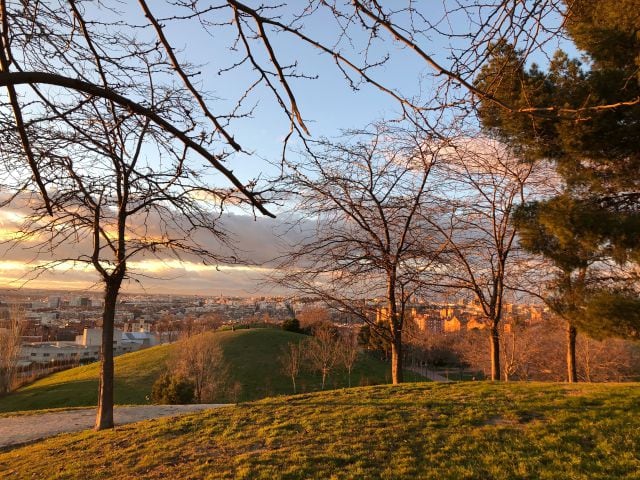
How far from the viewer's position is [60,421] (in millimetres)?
12445

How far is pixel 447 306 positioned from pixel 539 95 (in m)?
6.26

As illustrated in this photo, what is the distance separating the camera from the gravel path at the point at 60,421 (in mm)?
10688

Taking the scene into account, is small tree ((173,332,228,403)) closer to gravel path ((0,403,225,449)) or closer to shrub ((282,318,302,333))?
gravel path ((0,403,225,449))

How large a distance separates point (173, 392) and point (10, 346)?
1955 cm

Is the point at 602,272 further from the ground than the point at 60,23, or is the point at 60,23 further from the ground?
the point at 60,23

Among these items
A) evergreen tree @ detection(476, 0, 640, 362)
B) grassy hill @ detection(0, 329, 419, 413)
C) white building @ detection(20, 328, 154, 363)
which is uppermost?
evergreen tree @ detection(476, 0, 640, 362)

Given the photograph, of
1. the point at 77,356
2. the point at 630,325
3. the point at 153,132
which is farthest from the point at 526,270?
the point at 77,356

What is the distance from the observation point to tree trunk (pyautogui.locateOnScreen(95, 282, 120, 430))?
983cm

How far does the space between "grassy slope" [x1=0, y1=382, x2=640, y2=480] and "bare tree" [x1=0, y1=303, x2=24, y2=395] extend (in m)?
26.2

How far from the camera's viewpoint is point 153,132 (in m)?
3.56

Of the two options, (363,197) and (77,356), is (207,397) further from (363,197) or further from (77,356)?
(77,356)

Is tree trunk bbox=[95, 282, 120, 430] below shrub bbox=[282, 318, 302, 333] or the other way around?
the other way around

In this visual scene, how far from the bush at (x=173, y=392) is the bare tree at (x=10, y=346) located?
17.9 m

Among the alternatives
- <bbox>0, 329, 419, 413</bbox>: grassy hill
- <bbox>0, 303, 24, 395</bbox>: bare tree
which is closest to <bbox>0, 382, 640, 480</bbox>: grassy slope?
<bbox>0, 329, 419, 413</bbox>: grassy hill
